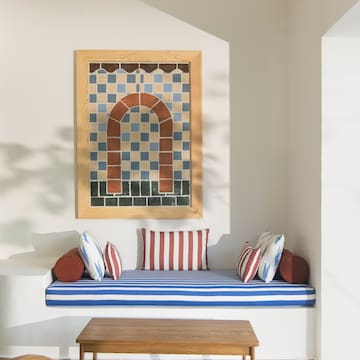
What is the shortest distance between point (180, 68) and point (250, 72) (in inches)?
22.6

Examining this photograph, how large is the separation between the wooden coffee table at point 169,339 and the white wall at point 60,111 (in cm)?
125

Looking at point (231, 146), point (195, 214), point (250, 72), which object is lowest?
point (195, 214)

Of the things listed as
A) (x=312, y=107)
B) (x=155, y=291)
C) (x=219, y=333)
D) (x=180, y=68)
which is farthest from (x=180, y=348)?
(x=180, y=68)

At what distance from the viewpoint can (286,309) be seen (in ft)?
12.9

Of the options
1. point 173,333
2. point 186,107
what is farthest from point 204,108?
point 173,333

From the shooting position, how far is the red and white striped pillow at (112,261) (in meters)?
4.20

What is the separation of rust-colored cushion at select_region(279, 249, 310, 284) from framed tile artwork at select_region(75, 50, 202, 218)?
93 centimetres

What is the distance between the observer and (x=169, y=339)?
327 cm

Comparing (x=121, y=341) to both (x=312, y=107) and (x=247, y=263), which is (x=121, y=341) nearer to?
(x=247, y=263)

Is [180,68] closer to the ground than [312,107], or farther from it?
farther from it
